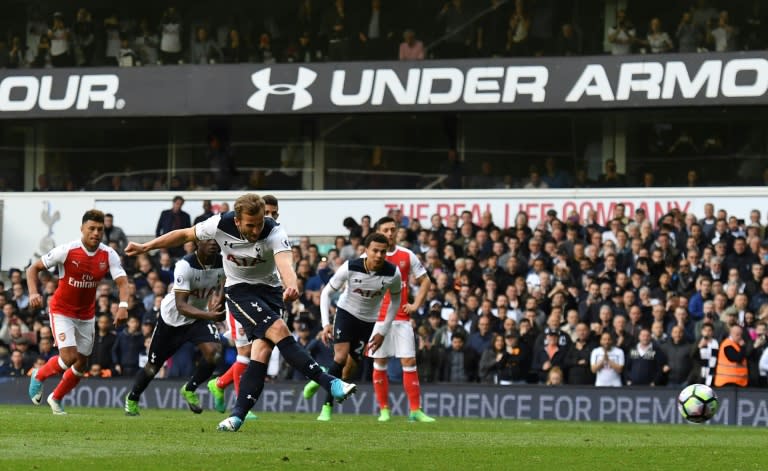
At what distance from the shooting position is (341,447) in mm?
11281

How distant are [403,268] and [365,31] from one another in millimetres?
14820

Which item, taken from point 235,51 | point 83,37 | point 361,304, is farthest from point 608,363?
point 83,37

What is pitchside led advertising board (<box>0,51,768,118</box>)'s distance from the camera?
96.0 ft

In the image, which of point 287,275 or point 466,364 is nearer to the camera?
point 287,275

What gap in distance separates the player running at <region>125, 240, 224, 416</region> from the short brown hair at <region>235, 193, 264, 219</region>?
14.6ft

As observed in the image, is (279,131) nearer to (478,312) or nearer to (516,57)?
(516,57)

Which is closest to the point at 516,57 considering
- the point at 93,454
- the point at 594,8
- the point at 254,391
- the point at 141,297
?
the point at 594,8

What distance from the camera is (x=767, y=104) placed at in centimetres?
2878

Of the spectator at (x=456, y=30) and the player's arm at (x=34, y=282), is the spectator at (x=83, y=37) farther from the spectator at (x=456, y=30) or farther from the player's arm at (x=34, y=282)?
the player's arm at (x=34, y=282)

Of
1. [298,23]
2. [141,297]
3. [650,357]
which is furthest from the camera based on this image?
[298,23]

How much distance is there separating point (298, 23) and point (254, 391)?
21.1m

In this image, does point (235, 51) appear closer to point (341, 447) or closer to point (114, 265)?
point (114, 265)

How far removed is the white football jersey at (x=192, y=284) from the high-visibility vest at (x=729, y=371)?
7.91m

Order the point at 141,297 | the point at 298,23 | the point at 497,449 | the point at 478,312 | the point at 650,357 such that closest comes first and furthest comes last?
the point at 497,449 → the point at 650,357 → the point at 478,312 → the point at 141,297 → the point at 298,23
